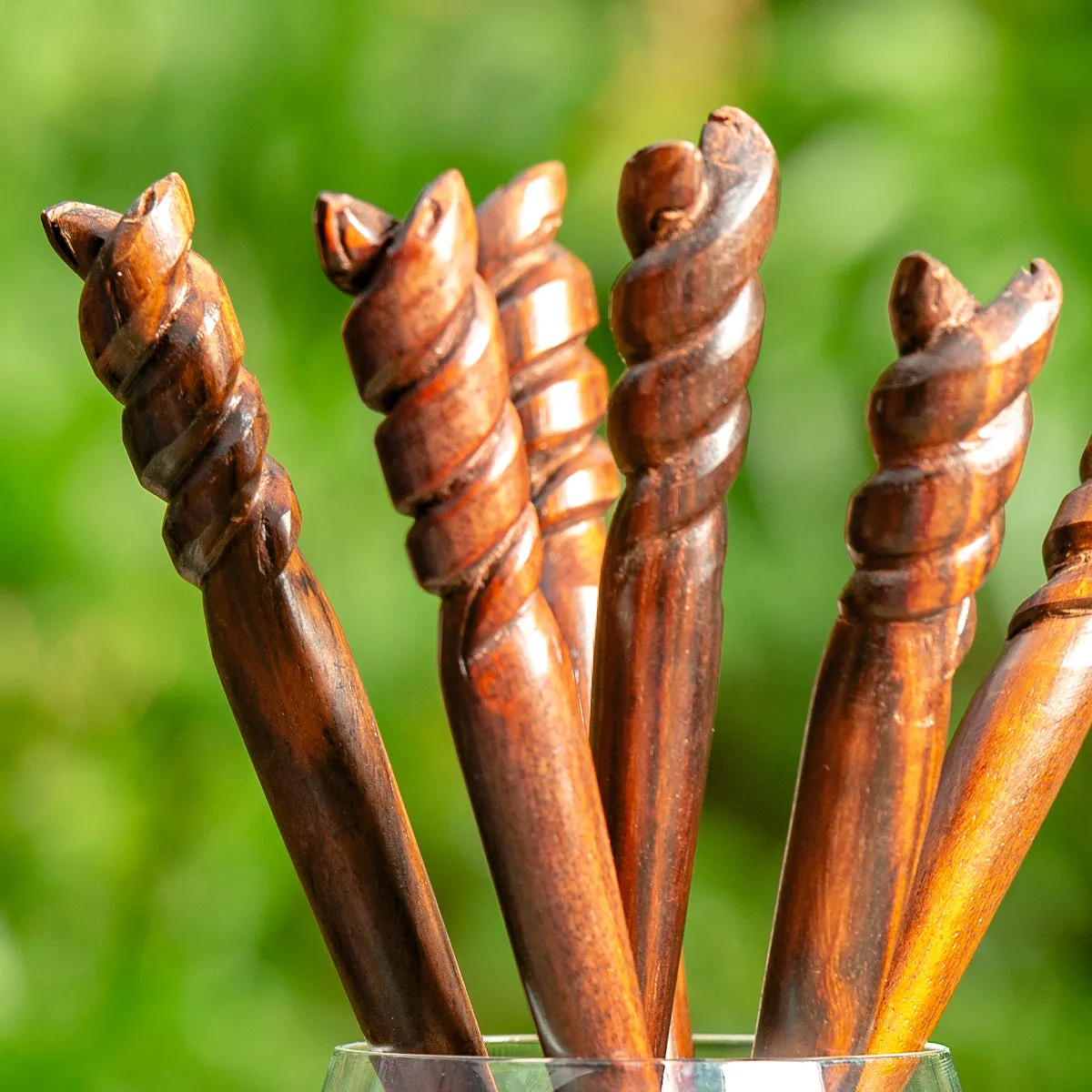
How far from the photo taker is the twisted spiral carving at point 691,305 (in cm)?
15

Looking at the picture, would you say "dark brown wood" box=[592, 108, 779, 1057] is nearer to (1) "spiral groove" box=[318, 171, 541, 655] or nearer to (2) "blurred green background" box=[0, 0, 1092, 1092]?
(1) "spiral groove" box=[318, 171, 541, 655]

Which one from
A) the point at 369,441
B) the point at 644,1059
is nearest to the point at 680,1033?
the point at 644,1059

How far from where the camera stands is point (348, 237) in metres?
0.14

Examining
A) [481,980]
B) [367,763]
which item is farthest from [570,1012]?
[481,980]

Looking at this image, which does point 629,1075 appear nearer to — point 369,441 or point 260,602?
point 260,602

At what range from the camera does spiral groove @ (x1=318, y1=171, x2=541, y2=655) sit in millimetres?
139

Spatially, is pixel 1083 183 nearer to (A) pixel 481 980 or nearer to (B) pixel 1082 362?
(B) pixel 1082 362

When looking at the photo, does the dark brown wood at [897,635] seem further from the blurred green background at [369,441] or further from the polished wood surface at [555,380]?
the blurred green background at [369,441]

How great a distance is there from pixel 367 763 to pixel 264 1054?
0.31 m

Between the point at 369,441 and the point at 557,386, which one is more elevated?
the point at 369,441

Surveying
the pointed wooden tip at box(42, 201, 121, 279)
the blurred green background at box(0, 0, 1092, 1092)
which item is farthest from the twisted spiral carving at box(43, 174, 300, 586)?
the blurred green background at box(0, 0, 1092, 1092)

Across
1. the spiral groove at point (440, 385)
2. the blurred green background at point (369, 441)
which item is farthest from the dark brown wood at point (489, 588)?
the blurred green background at point (369, 441)

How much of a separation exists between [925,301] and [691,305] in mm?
27

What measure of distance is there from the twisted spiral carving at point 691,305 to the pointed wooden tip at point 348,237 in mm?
29
